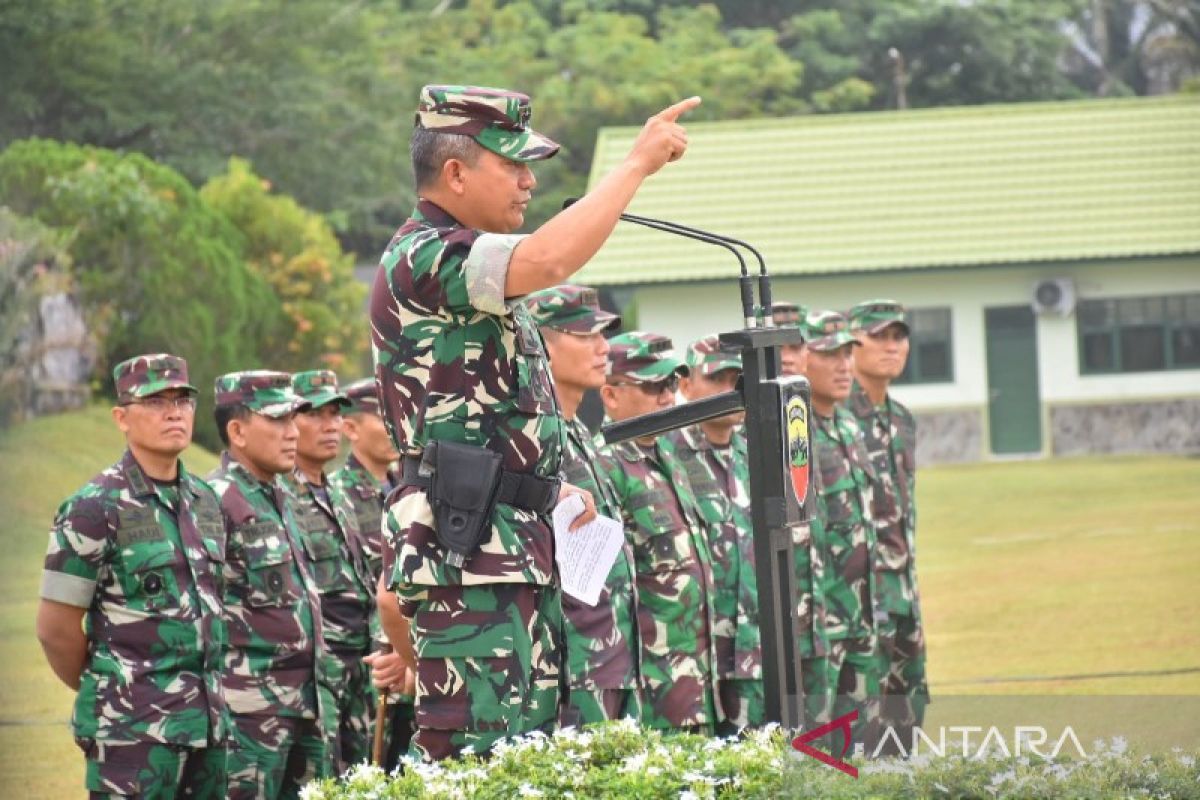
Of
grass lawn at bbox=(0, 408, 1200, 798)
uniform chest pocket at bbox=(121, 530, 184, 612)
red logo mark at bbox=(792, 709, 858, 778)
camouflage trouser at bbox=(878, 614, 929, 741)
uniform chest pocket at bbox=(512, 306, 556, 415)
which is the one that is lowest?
grass lawn at bbox=(0, 408, 1200, 798)

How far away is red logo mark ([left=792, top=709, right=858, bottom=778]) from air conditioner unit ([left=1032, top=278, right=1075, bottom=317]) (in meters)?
15.6

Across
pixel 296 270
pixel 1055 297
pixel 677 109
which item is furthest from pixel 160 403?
pixel 1055 297

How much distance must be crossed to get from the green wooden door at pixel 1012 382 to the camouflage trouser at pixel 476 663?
1521cm

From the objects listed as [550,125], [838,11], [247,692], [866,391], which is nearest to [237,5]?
[550,125]

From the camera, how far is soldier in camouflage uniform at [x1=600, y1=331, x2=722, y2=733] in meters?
6.40

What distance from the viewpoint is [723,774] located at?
356cm

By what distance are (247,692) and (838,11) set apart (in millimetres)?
15602

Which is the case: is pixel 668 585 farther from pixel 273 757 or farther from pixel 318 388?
pixel 318 388

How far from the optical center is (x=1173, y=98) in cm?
1823

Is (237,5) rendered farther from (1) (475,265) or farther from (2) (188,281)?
(1) (475,265)

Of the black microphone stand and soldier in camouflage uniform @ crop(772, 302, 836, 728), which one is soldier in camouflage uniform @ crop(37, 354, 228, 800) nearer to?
soldier in camouflage uniform @ crop(772, 302, 836, 728)

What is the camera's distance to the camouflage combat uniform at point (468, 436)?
12.8 feet

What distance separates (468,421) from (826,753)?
1046 millimetres

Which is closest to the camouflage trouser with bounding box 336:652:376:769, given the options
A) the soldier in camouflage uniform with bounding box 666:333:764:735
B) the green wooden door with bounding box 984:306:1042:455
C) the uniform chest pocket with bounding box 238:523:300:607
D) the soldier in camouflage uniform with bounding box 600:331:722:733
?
the uniform chest pocket with bounding box 238:523:300:607
